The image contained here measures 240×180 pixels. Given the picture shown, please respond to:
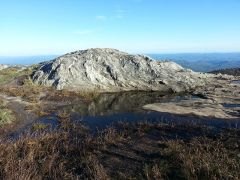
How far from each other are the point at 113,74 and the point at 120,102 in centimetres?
1000

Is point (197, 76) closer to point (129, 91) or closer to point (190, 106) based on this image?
point (129, 91)

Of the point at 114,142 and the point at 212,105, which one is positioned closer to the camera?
the point at 114,142

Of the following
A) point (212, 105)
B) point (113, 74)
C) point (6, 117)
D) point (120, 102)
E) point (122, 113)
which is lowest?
point (120, 102)

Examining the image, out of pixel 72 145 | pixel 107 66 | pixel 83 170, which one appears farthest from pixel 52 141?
pixel 107 66

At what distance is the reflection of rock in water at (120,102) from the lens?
33.3m

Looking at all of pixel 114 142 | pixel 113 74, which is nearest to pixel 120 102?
pixel 113 74

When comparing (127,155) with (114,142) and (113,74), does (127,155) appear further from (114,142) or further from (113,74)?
(113,74)

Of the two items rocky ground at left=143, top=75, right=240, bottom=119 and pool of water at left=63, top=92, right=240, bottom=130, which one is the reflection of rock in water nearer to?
pool of water at left=63, top=92, right=240, bottom=130

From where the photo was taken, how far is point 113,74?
46875 millimetres

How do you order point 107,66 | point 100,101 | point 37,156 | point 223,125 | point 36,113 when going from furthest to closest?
1. point 107,66
2. point 100,101
3. point 36,113
4. point 223,125
5. point 37,156

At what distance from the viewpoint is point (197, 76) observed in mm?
51531

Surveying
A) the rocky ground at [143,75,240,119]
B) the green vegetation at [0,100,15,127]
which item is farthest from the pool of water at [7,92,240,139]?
the green vegetation at [0,100,15,127]

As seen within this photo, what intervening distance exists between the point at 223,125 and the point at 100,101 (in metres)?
16.7

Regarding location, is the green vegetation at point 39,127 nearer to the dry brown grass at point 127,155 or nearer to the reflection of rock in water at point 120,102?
the dry brown grass at point 127,155
